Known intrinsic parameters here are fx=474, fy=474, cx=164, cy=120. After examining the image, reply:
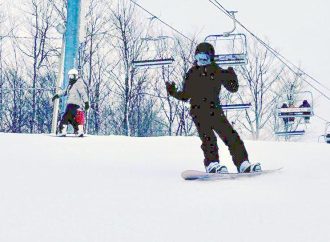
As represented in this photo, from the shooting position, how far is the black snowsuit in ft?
16.6

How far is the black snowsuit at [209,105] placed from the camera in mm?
5051

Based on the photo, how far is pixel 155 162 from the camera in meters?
6.62

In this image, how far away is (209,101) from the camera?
5.06 metres

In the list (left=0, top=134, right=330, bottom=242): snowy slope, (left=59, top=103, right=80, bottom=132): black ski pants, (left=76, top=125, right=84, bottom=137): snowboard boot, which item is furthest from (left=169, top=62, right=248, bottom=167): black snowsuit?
(left=59, top=103, right=80, bottom=132): black ski pants

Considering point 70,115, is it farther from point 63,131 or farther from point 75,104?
point 63,131

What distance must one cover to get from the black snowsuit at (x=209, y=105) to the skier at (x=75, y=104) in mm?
6140

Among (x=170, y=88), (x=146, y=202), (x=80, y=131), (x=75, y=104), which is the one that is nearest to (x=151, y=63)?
(x=75, y=104)

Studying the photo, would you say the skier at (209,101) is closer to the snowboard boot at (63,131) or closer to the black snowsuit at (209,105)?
the black snowsuit at (209,105)

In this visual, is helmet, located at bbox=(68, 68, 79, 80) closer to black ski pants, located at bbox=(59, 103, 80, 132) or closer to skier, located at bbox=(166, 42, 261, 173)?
black ski pants, located at bbox=(59, 103, 80, 132)

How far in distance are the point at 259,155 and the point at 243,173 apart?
3.17 m

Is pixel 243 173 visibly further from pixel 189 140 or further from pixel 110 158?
pixel 189 140

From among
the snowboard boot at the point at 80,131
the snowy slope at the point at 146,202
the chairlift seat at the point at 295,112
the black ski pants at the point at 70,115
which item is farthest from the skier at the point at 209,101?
the chairlift seat at the point at 295,112

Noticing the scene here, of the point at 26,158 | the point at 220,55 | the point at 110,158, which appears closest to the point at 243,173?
the point at 110,158

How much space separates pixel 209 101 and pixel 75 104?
21.4ft
